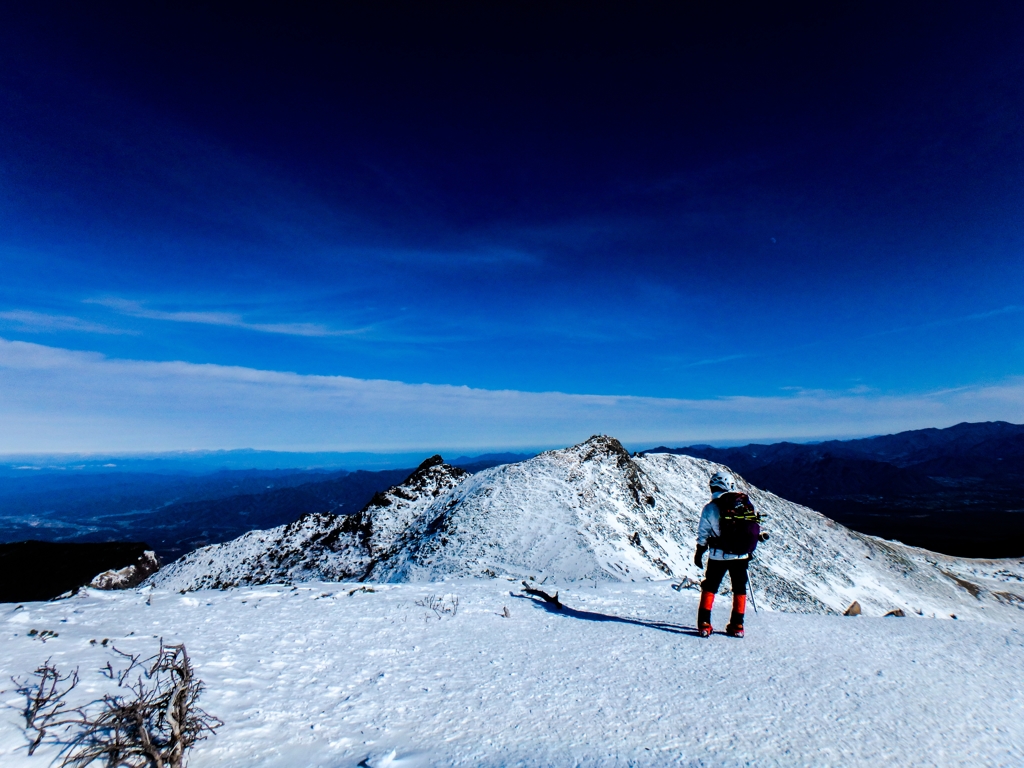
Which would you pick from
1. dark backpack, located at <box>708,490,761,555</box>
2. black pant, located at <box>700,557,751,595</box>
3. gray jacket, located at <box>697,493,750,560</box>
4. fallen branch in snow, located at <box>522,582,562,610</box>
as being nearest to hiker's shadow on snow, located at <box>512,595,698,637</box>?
fallen branch in snow, located at <box>522,582,562,610</box>

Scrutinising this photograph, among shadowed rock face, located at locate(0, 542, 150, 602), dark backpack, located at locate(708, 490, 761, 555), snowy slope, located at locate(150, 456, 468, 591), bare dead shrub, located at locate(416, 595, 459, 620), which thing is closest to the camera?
dark backpack, located at locate(708, 490, 761, 555)

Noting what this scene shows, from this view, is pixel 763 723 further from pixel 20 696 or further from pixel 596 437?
pixel 596 437

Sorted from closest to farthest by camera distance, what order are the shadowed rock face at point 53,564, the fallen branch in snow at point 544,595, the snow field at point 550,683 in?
1. the snow field at point 550,683
2. the fallen branch in snow at point 544,595
3. the shadowed rock face at point 53,564

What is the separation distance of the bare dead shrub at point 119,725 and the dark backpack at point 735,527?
8.77 meters

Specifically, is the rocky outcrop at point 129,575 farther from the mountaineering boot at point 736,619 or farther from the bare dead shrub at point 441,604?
the mountaineering boot at point 736,619

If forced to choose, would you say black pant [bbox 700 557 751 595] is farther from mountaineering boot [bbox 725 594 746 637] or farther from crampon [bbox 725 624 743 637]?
crampon [bbox 725 624 743 637]

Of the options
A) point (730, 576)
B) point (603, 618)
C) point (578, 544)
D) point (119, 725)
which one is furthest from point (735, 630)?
point (578, 544)

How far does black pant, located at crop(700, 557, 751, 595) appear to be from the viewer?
897cm

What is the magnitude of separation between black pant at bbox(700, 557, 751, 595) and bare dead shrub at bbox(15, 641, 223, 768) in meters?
8.08

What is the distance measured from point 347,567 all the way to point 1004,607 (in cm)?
6482

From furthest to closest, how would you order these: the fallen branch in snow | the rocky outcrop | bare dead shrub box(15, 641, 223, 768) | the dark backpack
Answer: the rocky outcrop → the fallen branch in snow → the dark backpack → bare dead shrub box(15, 641, 223, 768)

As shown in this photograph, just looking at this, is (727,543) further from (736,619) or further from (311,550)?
(311,550)

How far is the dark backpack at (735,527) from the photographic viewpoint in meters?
9.32

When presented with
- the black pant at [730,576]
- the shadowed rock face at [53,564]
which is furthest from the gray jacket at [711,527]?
the shadowed rock face at [53,564]
